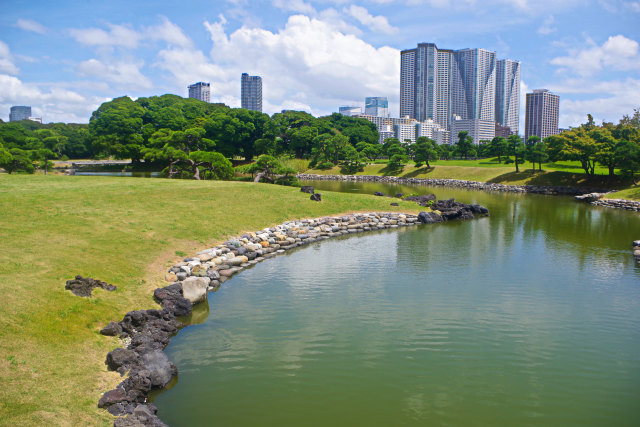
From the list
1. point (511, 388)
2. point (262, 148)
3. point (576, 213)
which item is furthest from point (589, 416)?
point (262, 148)

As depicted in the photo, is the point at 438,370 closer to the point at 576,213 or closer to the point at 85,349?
the point at 85,349

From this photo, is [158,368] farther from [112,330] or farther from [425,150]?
[425,150]

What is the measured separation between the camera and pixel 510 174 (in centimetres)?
6575

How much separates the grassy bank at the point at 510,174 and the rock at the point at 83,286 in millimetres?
55521

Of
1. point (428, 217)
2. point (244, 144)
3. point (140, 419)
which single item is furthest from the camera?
point (244, 144)

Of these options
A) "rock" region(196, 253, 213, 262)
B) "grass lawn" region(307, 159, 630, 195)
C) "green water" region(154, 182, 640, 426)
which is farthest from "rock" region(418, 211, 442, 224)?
"grass lawn" region(307, 159, 630, 195)

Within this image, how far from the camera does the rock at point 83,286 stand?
12391 millimetres

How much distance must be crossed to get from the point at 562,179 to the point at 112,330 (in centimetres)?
6155

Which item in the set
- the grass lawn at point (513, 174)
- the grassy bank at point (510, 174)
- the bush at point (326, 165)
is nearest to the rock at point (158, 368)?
the grassy bank at point (510, 174)

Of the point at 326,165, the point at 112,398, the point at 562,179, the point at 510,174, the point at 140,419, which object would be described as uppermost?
the point at 326,165

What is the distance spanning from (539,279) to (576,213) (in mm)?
24453

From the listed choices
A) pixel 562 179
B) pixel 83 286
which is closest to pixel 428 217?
pixel 83 286

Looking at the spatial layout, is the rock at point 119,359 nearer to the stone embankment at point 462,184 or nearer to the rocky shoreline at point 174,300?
the rocky shoreline at point 174,300

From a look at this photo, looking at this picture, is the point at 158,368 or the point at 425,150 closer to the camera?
the point at 158,368
